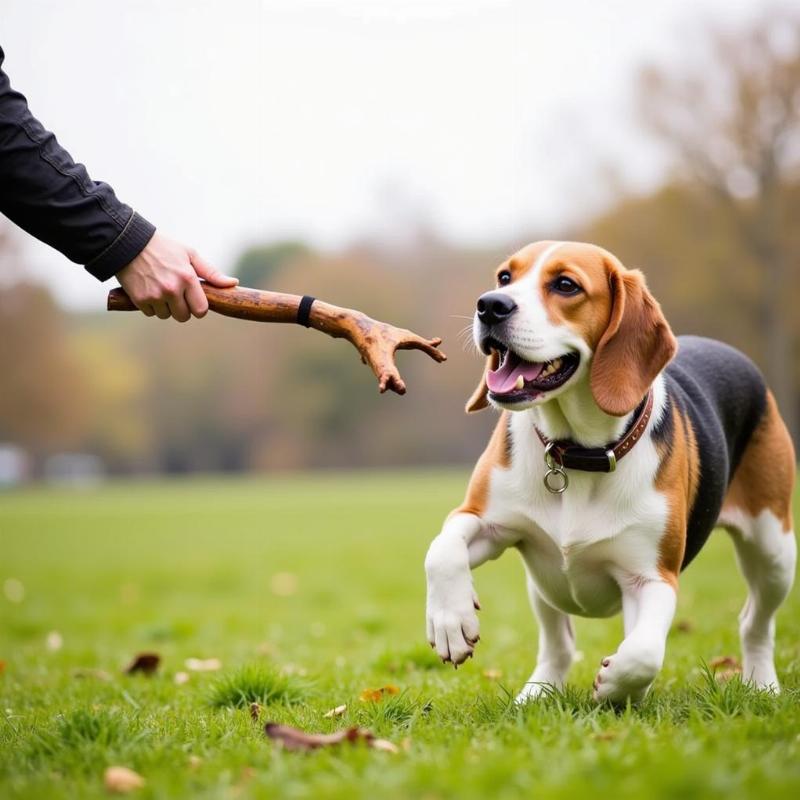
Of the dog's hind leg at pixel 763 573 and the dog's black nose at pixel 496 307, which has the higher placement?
the dog's black nose at pixel 496 307

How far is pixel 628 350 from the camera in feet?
13.0

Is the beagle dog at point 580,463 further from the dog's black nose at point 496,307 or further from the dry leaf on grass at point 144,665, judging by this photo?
the dry leaf on grass at point 144,665

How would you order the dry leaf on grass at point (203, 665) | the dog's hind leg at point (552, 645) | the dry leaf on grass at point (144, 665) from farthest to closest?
the dry leaf on grass at point (203, 665), the dry leaf on grass at point (144, 665), the dog's hind leg at point (552, 645)

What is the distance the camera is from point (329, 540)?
656 inches

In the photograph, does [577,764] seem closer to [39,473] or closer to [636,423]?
[636,423]

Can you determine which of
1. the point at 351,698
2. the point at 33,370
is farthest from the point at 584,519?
the point at 33,370

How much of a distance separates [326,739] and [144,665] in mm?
2954

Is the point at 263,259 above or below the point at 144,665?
above

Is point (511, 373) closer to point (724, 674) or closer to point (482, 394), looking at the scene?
point (482, 394)

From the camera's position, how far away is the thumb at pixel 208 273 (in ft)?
14.1

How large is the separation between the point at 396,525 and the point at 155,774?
16.0m

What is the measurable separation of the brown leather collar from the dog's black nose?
0.54m

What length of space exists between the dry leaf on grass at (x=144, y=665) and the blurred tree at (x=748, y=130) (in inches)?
1055

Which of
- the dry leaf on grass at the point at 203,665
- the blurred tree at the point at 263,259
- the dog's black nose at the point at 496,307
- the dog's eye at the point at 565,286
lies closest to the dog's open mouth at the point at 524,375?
the dog's black nose at the point at 496,307
